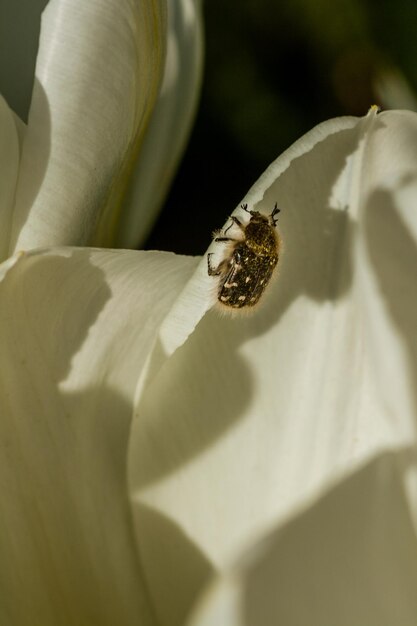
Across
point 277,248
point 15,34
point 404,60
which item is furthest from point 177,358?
point 404,60

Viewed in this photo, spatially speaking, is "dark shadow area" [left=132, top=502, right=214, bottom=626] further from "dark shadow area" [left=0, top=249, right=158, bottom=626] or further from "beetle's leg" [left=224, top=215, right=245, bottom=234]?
"beetle's leg" [left=224, top=215, right=245, bottom=234]

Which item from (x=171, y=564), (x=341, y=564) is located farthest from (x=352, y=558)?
(x=171, y=564)

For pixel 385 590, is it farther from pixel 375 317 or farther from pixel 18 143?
pixel 18 143

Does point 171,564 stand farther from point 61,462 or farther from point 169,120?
point 169,120

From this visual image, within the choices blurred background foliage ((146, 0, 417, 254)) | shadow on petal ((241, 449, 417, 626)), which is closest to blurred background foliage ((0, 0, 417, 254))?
blurred background foliage ((146, 0, 417, 254))

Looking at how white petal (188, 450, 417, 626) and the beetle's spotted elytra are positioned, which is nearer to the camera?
white petal (188, 450, 417, 626)

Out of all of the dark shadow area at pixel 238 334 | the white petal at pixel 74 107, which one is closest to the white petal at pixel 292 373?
the dark shadow area at pixel 238 334

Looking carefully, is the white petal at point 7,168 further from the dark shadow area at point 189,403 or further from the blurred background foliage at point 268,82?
the blurred background foliage at point 268,82
